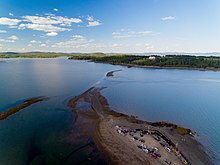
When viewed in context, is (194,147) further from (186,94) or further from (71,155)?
(186,94)

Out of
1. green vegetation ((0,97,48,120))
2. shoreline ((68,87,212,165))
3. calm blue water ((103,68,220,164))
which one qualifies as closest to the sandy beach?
shoreline ((68,87,212,165))

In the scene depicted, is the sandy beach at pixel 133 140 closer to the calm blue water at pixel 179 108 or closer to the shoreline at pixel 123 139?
the shoreline at pixel 123 139

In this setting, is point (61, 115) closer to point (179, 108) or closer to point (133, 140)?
point (133, 140)

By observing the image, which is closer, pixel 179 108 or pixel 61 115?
pixel 61 115

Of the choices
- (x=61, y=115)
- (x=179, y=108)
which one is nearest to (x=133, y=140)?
(x=61, y=115)

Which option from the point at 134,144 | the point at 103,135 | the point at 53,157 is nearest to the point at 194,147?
the point at 134,144

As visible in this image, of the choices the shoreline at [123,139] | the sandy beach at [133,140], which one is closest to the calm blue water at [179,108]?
the shoreline at [123,139]

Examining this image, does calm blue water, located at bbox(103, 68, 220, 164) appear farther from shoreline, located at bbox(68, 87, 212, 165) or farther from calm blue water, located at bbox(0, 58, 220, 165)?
shoreline, located at bbox(68, 87, 212, 165)

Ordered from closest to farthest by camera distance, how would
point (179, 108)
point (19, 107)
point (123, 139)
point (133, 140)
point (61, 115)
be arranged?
point (133, 140) → point (123, 139) → point (61, 115) → point (19, 107) → point (179, 108)
